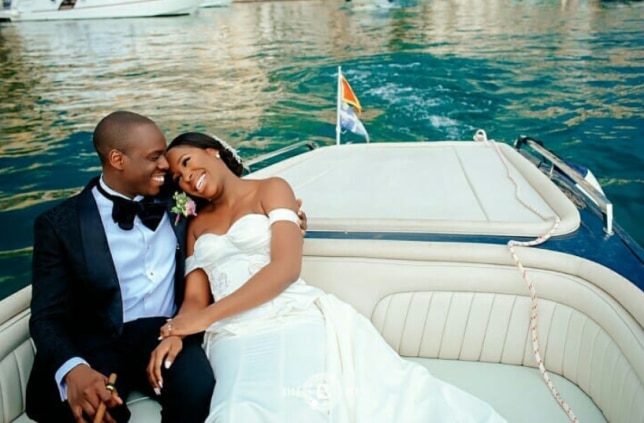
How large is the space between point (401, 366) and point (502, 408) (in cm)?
44

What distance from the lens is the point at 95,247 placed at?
171 cm

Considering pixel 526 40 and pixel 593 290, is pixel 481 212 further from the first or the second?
pixel 526 40

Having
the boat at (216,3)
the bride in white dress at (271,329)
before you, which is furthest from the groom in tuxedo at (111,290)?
the boat at (216,3)

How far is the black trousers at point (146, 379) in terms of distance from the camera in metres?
1.61

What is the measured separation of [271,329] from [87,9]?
3396cm

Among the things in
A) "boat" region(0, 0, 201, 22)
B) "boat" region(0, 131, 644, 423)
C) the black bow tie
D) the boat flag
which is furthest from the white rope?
"boat" region(0, 0, 201, 22)

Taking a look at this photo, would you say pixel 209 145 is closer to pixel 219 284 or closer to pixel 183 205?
pixel 183 205

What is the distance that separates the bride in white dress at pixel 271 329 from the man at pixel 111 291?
0.10 m

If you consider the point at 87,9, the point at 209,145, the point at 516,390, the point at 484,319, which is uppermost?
the point at 87,9

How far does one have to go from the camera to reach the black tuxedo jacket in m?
1.67

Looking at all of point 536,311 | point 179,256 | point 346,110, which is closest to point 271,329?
point 179,256

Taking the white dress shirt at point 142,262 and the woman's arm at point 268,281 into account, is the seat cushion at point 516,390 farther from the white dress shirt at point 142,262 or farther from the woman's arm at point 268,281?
the white dress shirt at point 142,262

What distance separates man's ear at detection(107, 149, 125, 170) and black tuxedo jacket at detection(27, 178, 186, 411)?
123 mm

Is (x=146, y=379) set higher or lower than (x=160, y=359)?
lower
